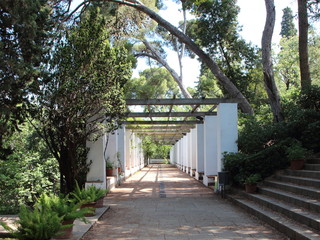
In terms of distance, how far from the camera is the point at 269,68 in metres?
13.8

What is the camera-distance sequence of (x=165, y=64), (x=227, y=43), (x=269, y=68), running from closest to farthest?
(x=269, y=68), (x=227, y=43), (x=165, y=64)

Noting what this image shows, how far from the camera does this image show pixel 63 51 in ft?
25.7

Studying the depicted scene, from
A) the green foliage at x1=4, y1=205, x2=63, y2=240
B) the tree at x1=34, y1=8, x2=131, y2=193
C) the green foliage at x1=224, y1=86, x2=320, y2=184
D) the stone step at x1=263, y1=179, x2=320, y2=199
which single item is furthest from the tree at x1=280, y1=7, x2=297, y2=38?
the green foliage at x1=4, y1=205, x2=63, y2=240

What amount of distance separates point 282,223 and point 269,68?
9099mm

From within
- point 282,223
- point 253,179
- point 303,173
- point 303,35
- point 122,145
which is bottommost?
point 282,223

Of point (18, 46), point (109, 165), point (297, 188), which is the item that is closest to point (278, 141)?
point (297, 188)

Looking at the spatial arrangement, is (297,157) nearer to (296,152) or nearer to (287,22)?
(296,152)

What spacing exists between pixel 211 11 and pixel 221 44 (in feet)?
5.02

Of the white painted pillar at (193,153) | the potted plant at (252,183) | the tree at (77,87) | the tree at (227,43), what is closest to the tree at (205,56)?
the tree at (227,43)

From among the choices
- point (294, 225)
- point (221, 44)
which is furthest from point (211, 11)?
point (294, 225)

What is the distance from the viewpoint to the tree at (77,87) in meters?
7.77

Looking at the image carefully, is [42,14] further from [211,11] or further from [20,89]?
[211,11]

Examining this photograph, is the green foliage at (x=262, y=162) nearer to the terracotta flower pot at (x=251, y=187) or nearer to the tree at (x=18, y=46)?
the terracotta flower pot at (x=251, y=187)

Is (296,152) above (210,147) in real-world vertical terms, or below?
A: below
